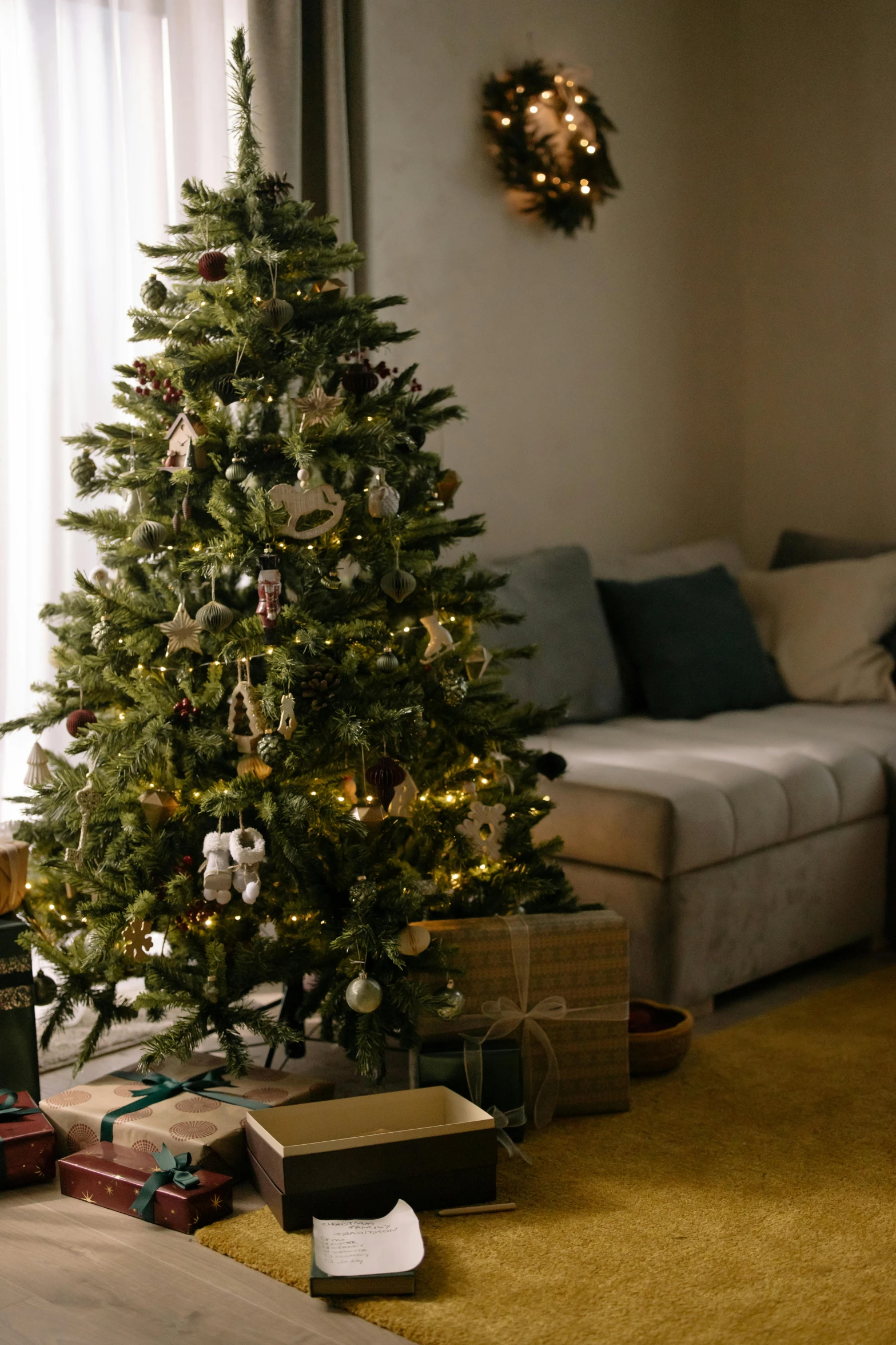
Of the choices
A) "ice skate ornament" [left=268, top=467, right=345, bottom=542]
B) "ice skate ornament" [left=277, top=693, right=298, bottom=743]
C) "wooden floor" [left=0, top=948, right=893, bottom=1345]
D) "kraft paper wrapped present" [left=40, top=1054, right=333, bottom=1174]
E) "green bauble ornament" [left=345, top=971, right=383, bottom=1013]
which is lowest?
"wooden floor" [left=0, top=948, right=893, bottom=1345]

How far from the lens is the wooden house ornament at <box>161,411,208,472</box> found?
7.30 feet

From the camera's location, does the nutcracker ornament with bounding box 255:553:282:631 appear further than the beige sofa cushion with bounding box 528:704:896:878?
No

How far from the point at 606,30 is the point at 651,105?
0.28 m

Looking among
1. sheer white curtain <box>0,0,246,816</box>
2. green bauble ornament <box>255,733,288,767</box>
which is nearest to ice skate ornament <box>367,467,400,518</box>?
green bauble ornament <box>255,733,288,767</box>

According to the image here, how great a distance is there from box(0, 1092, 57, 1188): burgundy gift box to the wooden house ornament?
1.06 meters

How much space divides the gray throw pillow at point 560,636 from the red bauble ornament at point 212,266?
1.21m

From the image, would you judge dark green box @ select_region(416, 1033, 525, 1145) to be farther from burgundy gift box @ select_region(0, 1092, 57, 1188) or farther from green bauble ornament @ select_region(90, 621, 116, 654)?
green bauble ornament @ select_region(90, 621, 116, 654)

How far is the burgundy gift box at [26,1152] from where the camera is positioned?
6.64 feet

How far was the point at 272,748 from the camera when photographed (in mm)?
2119

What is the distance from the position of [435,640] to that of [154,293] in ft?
2.48

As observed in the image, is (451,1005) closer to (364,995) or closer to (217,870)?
(364,995)

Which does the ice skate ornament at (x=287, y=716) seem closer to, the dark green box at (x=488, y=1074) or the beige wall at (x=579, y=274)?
the dark green box at (x=488, y=1074)

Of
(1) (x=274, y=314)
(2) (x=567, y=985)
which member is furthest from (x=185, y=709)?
(2) (x=567, y=985)

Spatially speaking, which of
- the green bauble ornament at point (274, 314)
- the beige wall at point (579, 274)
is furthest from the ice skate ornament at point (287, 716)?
the beige wall at point (579, 274)
